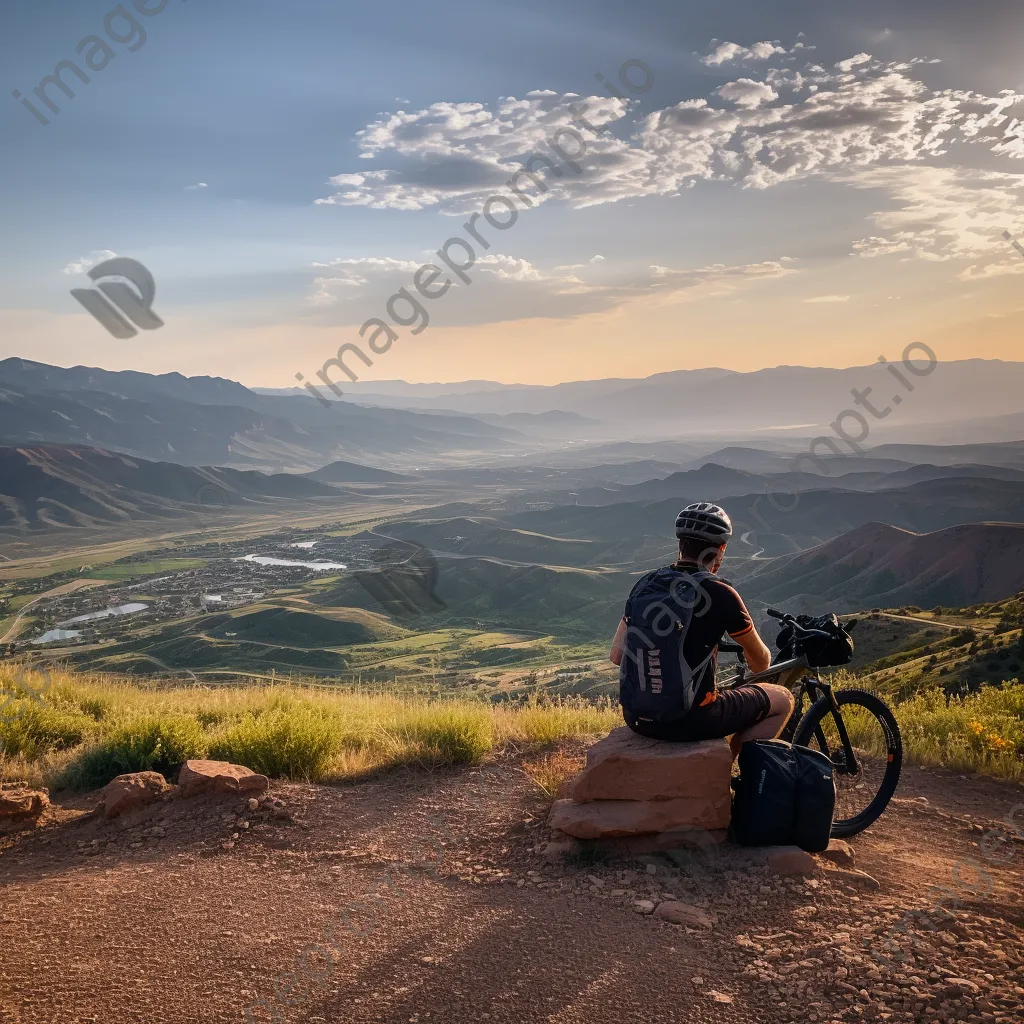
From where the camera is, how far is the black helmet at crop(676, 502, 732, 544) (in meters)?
5.48

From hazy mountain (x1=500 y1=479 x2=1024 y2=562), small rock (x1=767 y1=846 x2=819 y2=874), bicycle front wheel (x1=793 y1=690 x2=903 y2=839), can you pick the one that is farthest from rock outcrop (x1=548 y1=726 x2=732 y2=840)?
hazy mountain (x1=500 y1=479 x2=1024 y2=562)

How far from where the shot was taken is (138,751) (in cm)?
773

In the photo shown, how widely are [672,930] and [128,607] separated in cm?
11360

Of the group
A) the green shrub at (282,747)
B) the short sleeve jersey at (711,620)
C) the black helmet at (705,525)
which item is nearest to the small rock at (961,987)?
the short sleeve jersey at (711,620)

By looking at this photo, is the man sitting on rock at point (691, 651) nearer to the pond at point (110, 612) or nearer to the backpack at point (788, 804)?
the backpack at point (788, 804)

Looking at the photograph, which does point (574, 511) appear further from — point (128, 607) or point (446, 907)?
point (446, 907)

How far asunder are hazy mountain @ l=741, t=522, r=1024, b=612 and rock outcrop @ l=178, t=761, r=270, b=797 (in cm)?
7935

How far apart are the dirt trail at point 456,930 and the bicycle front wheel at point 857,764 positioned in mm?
236

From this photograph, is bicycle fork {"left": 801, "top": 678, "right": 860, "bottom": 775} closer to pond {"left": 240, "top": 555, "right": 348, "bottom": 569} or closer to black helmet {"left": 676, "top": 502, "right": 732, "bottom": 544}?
black helmet {"left": 676, "top": 502, "right": 732, "bottom": 544}

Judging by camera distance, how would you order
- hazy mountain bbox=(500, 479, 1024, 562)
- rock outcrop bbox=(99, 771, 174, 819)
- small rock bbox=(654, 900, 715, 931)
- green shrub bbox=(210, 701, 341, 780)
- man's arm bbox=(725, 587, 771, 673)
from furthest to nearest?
hazy mountain bbox=(500, 479, 1024, 562)
green shrub bbox=(210, 701, 341, 780)
rock outcrop bbox=(99, 771, 174, 819)
man's arm bbox=(725, 587, 771, 673)
small rock bbox=(654, 900, 715, 931)

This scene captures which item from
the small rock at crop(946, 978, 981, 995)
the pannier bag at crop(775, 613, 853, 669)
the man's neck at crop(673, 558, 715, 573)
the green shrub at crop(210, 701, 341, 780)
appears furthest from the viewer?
the green shrub at crop(210, 701, 341, 780)

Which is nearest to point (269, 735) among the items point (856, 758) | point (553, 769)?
point (553, 769)

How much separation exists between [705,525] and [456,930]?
3016 millimetres

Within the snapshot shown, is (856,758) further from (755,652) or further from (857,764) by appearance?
(755,652)
